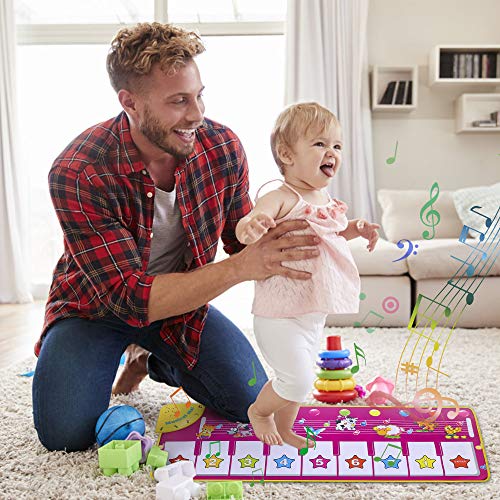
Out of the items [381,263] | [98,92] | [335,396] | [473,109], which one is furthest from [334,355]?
[98,92]

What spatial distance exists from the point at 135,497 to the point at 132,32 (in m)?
1.15

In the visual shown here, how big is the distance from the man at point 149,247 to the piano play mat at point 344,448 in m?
0.15

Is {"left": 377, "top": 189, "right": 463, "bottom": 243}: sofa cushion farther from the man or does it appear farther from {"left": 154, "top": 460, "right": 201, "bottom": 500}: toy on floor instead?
{"left": 154, "top": 460, "right": 201, "bottom": 500}: toy on floor

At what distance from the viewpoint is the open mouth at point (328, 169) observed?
1.42m

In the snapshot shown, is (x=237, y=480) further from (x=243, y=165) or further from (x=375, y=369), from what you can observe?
(x=375, y=369)

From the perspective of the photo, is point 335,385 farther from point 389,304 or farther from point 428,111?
point 428,111

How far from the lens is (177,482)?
1.41m

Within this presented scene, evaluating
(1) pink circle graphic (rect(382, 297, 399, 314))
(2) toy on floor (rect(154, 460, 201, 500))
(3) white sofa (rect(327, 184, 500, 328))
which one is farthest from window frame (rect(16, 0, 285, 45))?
(2) toy on floor (rect(154, 460, 201, 500))

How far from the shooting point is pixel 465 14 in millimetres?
4672

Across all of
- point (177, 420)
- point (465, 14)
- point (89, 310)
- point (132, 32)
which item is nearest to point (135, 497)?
point (177, 420)

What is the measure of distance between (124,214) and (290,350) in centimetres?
61

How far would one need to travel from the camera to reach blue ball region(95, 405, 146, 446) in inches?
65.4

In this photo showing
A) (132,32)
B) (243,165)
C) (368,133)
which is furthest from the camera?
(368,133)

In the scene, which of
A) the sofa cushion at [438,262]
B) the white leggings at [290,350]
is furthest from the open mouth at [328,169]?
the sofa cushion at [438,262]
